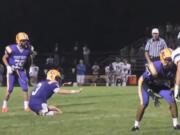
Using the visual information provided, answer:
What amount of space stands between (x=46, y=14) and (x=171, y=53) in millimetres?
31101

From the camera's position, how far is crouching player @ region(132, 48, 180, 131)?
1195 cm

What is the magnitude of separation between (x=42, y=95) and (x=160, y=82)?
12.0 ft

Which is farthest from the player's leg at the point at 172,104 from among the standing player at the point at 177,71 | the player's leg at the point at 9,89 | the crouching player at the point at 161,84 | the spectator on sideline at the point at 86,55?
the spectator on sideline at the point at 86,55

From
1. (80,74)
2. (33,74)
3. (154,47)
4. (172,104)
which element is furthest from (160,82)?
(80,74)

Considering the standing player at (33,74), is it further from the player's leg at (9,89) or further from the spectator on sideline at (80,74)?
the player's leg at (9,89)

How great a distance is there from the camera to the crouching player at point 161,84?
1195cm

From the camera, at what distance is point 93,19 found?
4334 cm

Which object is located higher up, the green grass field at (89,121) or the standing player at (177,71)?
the standing player at (177,71)

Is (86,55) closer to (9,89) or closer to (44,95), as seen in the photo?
(9,89)

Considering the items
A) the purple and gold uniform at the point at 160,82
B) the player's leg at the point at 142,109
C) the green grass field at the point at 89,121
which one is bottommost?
the green grass field at the point at 89,121

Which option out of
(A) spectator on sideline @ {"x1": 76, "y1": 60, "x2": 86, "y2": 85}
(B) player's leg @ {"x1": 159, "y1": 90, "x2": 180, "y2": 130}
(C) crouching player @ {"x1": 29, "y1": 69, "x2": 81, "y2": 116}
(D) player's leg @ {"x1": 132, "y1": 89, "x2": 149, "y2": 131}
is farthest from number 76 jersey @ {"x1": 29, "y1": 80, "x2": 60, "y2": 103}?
(A) spectator on sideline @ {"x1": 76, "y1": 60, "x2": 86, "y2": 85}

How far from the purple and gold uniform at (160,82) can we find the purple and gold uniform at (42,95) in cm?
304

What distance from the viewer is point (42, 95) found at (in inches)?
595

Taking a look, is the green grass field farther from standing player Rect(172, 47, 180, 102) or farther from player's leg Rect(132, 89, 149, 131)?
standing player Rect(172, 47, 180, 102)
